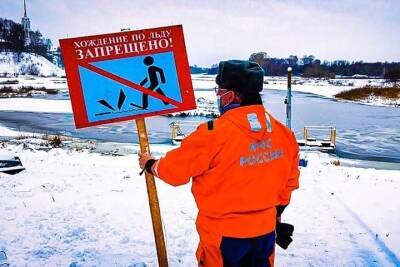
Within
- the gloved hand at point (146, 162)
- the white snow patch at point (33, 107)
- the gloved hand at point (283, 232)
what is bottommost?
the white snow patch at point (33, 107)

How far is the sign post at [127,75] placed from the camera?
2.79m

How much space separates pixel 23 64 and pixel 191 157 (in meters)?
137

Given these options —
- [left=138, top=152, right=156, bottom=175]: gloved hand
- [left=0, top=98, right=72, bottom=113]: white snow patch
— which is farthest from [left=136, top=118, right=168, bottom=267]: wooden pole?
[left=0, top=98, right=72, bottom=113]: white snow patch

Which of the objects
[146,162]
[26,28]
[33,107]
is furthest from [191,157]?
[26,28]

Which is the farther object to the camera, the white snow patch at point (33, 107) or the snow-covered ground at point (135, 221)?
the white snow patch at point (33, 107)

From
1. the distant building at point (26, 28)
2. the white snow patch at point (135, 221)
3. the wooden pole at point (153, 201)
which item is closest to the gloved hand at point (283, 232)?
the wooden pole at point (153, 201)

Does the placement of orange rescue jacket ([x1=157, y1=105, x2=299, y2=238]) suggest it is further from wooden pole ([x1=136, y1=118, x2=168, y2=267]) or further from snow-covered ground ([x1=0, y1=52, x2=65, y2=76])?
snow-covered ground ([x1=0, y1=52, x2=65, y2=76])

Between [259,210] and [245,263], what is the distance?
14.5 inches

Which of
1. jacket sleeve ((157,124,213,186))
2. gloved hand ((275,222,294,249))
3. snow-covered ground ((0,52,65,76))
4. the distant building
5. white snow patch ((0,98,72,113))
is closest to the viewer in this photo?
jacket sleeve ((157,124,213,186))

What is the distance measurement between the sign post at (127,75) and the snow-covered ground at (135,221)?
1831mm

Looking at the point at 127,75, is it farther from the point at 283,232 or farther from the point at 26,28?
the point at 26,28

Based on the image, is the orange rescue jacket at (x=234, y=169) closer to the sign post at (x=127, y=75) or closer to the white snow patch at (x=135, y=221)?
the sign post at (x=127, y=75)

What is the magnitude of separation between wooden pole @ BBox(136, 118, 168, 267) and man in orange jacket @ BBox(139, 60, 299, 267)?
0.59 metres

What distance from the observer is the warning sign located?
2.79 m
